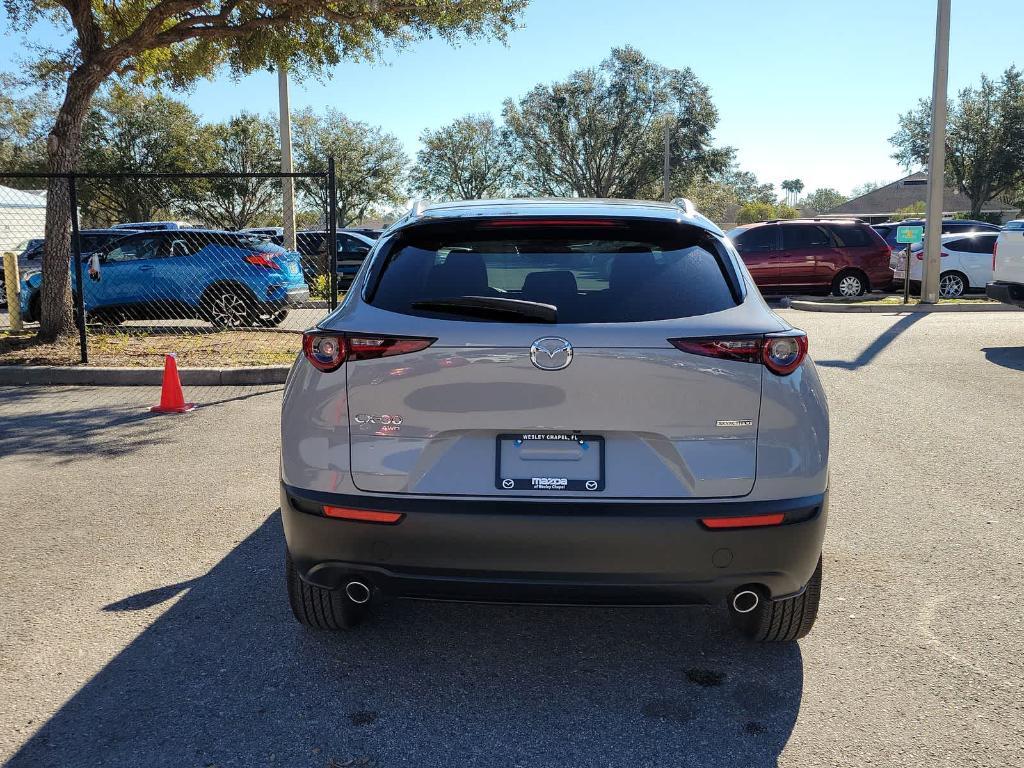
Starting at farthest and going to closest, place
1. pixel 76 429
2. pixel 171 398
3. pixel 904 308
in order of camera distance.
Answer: pixel 904 308, pixel 171 398, pixel 76 429

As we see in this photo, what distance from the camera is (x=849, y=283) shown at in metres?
19.2

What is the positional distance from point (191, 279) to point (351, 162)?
1525 inches

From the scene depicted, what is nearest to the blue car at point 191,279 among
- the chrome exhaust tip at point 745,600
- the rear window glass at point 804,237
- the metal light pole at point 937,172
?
the rear window glass at point 804,237

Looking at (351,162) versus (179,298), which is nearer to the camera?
(179,298)

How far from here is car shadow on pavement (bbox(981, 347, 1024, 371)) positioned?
416 inches

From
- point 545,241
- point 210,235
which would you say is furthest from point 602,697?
point 210,235

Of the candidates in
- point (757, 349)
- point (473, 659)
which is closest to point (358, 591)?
point (473, 659)

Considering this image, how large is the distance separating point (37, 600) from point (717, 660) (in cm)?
297

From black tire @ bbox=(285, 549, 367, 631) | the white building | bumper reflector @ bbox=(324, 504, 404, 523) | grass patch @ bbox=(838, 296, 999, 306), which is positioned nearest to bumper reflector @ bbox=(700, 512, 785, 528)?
bumper reflector @ bbox=(324, 504, 404, 523)

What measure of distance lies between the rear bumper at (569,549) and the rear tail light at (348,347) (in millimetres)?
462

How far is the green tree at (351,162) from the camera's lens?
1961 inches

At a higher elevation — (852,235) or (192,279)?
(852,235)

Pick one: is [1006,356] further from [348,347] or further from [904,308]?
[348,347]

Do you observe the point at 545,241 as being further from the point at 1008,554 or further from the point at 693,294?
the point at 1008,554
